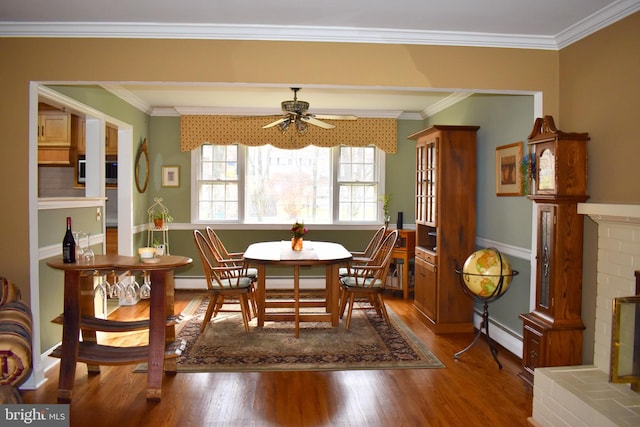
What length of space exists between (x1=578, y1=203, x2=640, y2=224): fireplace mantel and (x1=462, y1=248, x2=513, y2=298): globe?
2.60ft

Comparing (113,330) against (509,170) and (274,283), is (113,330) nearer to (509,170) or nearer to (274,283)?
(509,170)

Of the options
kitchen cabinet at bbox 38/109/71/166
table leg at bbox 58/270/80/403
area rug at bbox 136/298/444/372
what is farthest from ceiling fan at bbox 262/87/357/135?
kitchen cabinet at bbox 38/109/71/166

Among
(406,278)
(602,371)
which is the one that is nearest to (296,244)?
(406,278)

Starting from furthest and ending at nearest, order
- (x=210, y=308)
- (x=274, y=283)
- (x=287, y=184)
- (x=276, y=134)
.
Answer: (x=287, y=184) → (x=274, y=283) → (x=276, y=134) → (x=210, y=308)

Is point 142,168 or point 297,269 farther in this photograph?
point 142,168

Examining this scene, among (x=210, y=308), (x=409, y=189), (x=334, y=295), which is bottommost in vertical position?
(x=210, y=308)

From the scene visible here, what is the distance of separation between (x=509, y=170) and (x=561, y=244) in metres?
1.27

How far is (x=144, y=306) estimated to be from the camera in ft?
19.1

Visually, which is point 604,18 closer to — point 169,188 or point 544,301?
point 544,301

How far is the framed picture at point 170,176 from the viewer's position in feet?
22.2

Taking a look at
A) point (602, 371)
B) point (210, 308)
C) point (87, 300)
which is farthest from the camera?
point (210, 308)

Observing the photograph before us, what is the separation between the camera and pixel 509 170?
14.3 ft

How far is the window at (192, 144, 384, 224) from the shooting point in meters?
6.90

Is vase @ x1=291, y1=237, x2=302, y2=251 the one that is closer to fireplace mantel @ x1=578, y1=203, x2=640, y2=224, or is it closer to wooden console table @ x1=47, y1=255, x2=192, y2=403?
wooden console table @ x1=47, y1=255, x2=192, y2=403
